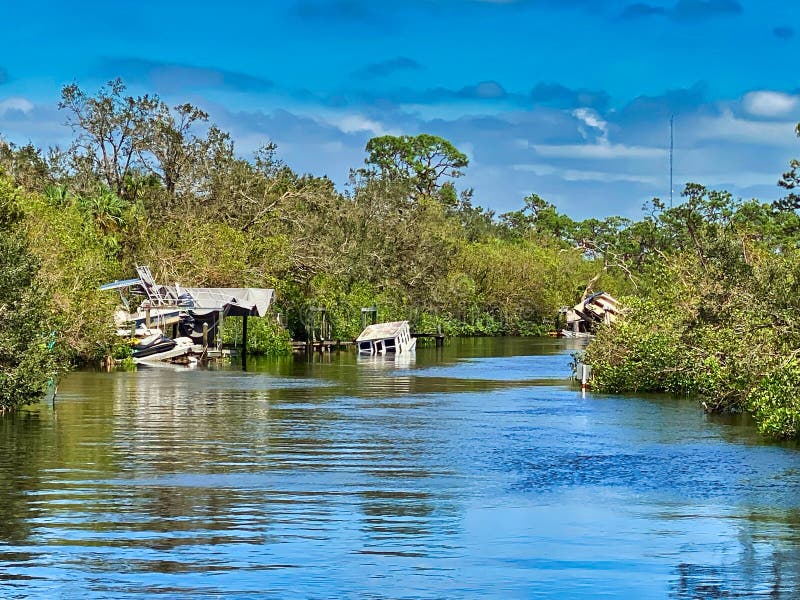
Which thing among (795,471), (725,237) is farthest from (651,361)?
(795,471)

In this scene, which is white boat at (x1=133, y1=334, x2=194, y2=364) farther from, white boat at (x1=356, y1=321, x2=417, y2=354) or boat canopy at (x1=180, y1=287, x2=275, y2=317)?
white boat at (x1=356, y1=321, x2=417, y2=354)

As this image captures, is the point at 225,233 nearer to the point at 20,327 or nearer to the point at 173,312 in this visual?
the point at 173,312

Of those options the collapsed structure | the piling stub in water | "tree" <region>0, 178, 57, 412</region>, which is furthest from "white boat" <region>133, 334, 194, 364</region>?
the collapsed structure

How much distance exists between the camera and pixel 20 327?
95.6 feet

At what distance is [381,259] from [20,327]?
52.5 meters

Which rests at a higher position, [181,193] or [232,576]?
[181,193]

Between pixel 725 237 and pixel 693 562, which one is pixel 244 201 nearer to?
pixel 725 237

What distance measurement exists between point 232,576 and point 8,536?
375cm

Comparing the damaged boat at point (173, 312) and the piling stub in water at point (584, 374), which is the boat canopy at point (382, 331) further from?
the piling stub in water at point (584, 374)

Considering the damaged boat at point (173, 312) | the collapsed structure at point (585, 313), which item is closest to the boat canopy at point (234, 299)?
the damaged boat at point (173, 312)

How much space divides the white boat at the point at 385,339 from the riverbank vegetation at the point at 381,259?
3965 mm

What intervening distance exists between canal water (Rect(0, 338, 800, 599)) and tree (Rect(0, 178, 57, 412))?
3.26ft

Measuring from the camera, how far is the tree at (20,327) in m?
28.8

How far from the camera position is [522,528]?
681 inches
